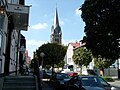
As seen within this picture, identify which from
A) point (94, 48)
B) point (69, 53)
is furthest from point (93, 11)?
point (69, 53)

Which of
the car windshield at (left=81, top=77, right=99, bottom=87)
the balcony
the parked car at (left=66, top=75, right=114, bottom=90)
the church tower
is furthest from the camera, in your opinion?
the church tower

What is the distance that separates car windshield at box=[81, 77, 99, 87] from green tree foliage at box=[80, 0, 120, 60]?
40.0ft

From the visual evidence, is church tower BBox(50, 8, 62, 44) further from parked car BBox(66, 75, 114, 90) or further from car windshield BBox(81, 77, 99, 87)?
car windshield BBox(81, 77, 99, 87)

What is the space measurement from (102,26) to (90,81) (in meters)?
13.6

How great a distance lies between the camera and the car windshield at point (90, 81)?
13.0 meters

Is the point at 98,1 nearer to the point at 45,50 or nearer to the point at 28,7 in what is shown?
the point at 28,7

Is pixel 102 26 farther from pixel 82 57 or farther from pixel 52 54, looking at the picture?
pixel 52 54

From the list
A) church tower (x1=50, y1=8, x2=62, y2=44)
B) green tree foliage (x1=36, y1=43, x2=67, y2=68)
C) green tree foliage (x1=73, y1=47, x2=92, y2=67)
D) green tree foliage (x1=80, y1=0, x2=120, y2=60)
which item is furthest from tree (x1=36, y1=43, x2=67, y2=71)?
church tower (x1=50, y1=8, x2=62, y2=44)

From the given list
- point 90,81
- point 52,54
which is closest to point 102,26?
point 90,81

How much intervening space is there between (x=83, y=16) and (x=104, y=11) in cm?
274

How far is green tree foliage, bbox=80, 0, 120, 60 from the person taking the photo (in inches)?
999

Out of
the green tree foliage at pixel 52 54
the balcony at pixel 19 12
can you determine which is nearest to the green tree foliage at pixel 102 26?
the balcony at pixel 19 12

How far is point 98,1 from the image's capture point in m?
26.5

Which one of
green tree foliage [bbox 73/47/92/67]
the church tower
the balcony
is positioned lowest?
green tree foliage [bbox 73/47/92/67]
